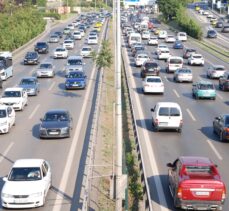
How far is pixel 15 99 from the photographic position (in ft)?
126

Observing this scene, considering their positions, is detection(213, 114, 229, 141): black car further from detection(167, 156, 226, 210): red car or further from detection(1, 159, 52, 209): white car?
detection(1, 159, 52, 209): white car

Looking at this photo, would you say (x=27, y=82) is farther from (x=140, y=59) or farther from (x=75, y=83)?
(x=140, y=59)

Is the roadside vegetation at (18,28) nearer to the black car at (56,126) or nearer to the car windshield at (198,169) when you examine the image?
the black car at (56,126)

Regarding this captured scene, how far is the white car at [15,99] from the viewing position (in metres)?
37.9

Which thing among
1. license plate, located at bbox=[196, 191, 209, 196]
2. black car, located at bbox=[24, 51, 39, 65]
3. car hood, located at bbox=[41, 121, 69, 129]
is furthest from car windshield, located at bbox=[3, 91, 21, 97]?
black car, located at bbox=[24, 51, 39, 65]

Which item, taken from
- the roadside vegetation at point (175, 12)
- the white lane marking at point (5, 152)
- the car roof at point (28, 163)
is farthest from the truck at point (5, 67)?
the roadside vegetation at point (175, 12)

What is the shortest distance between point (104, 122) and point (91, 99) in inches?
385

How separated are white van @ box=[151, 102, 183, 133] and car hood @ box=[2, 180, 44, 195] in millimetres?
12597

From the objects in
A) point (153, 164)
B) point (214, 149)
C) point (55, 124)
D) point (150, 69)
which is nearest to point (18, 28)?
point (150, 69)

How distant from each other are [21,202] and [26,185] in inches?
27.5

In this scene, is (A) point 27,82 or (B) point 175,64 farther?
→ (B) point 175,64

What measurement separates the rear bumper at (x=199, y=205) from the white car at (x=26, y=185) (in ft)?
14.7

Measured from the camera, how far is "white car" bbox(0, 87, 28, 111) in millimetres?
37938

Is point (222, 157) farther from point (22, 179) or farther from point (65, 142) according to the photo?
point (22, 179)
